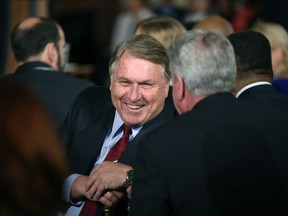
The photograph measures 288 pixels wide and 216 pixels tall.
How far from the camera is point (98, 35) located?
12578 millimetres

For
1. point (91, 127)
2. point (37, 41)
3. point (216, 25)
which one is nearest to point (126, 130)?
point (91, 127)

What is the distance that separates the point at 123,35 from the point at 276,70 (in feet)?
17.5

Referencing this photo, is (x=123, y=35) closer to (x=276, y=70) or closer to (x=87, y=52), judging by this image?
(x=87, y=52)

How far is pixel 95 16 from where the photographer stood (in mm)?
12609

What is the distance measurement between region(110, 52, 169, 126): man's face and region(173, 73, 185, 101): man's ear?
29.0 inches

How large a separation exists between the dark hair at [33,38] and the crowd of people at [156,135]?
0.40ft

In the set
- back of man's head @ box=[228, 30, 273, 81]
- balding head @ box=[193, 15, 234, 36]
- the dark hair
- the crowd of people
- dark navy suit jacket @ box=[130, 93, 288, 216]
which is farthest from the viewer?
balding head @ box=[193, 15, 234, 36]

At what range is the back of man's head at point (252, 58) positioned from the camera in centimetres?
376

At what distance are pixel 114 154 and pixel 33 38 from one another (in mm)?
1782

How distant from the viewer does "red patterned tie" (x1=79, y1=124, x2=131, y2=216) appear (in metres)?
3.36

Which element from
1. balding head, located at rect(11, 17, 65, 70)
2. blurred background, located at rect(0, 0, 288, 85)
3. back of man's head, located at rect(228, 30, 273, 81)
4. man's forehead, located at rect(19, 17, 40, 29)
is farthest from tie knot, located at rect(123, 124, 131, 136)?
blurred background, located at rect(0, 0, 288, 85)

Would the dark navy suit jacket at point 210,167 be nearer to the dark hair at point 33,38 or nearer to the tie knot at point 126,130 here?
the tie knot at point 126,130

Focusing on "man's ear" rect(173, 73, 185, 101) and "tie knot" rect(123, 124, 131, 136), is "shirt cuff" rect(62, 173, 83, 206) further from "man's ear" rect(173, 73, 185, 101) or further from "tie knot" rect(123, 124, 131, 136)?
"man's ear" rect(173, 73, 185, 101)

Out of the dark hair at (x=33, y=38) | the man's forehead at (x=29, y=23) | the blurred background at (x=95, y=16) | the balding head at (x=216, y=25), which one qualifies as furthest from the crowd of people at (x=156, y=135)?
the blurred background at (x=95, y=16)
